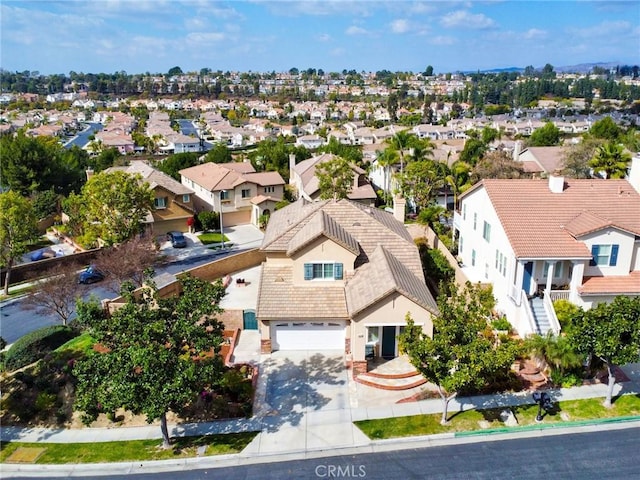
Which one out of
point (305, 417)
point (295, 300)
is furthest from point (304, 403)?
point (295, 300)

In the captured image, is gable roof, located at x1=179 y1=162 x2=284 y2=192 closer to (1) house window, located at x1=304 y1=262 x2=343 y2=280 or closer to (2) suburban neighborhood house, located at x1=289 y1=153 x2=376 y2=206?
(2) suburban neighborhood house, located at x1=289 y1=153 x2=376 y2=206

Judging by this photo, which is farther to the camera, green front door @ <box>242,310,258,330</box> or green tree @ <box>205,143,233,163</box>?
green tree @ <box>205,143,233,163</box>

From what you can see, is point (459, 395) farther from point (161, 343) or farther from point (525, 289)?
point (161, 343)

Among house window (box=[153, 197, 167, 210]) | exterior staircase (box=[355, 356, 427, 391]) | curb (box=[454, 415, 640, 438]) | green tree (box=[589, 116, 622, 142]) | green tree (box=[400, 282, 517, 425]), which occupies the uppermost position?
green tree (box=[589, 116, 622, 142])

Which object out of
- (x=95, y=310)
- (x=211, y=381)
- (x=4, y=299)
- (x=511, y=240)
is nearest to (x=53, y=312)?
(x=4, y=299)

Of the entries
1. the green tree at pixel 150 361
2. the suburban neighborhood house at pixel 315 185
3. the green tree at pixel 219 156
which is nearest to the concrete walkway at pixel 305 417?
the green tree at pixel 150 361

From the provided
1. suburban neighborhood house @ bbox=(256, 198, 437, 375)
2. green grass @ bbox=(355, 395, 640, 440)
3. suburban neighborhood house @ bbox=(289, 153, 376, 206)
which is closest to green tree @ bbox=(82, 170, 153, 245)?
suburban neighborhood house @ bbox=(256, 198, 437, 375)
